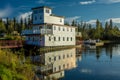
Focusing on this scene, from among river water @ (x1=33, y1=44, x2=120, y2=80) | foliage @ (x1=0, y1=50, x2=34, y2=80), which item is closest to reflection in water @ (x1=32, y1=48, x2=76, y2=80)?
river water @ (x1=33, y1=44, x2=120, y2=80)

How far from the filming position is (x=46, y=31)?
2034 inches

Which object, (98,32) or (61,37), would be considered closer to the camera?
(61,37)

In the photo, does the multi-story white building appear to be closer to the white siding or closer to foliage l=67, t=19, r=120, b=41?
the white siding

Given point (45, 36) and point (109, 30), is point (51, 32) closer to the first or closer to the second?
point (45, 36)

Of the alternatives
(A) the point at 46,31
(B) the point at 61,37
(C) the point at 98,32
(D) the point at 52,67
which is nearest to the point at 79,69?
(D) the point at 52,67

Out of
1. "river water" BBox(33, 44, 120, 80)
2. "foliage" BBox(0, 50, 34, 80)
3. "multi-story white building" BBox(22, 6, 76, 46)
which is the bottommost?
"river water" BBox(33, 44, 120, 80)

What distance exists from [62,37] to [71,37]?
19.7ft

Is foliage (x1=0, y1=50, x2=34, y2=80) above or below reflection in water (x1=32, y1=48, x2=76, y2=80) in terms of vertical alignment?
above

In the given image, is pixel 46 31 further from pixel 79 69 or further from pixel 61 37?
pixel 79 69

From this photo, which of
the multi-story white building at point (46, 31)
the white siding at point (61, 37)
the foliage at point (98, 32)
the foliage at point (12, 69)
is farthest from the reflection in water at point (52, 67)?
the foliage at point (98, 32)

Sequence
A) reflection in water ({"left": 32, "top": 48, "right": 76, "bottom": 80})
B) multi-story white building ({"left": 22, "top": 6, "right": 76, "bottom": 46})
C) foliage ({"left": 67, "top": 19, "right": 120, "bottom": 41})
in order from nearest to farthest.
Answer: reflection in water ({"left": 32, "top": 48, "right": 76, "bottom": 80}) < multi-story white building ({"left": 22, "top": 6, "right": 76, "bottom": 46}) < foliage ({"left": 67, "top": 19, "right": 120, "bottom": 41})

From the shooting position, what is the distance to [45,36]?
50.6 meters

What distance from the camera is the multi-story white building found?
167 ft

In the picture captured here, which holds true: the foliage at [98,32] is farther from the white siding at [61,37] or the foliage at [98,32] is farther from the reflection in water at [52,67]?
the reflection in water at [52,67]
